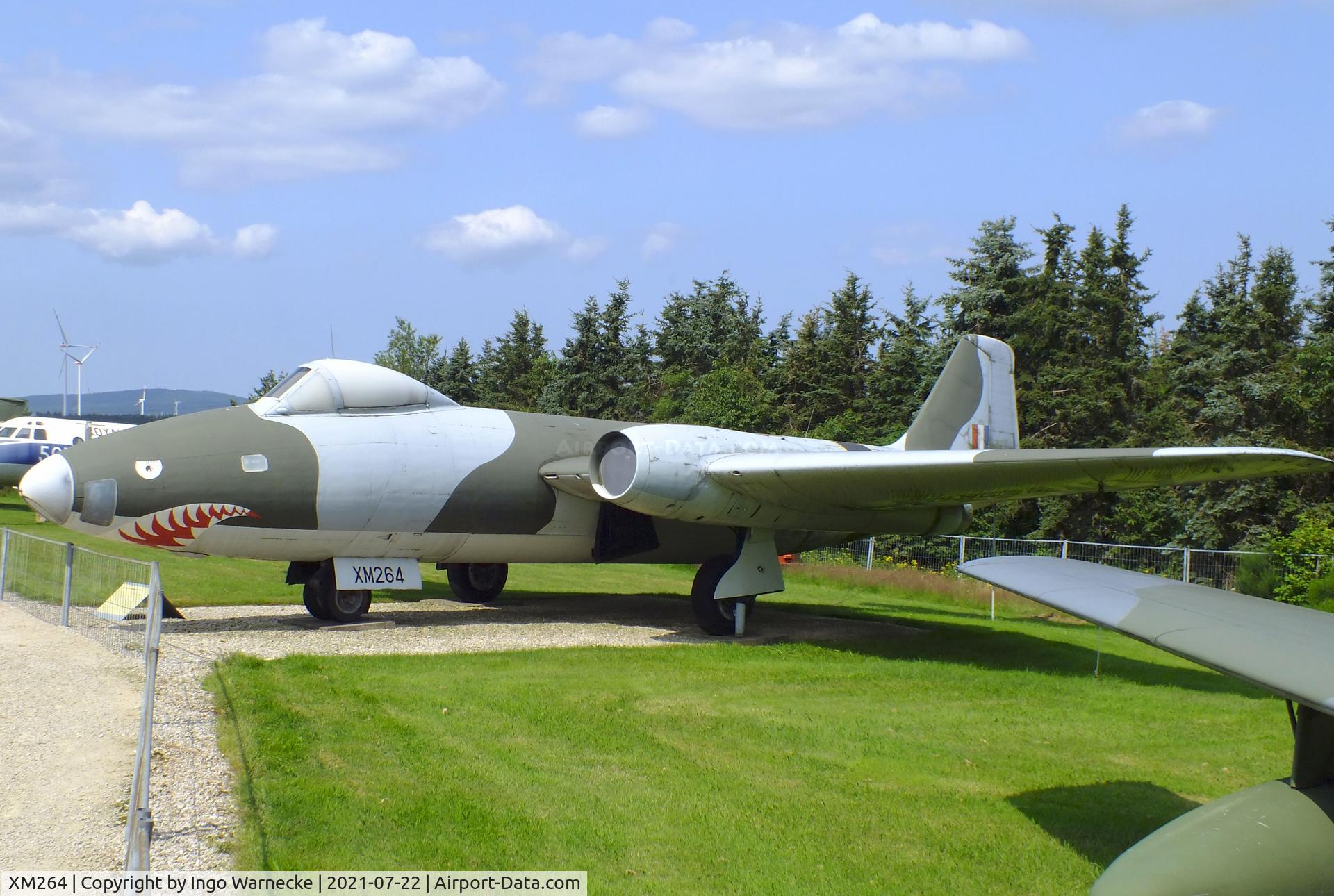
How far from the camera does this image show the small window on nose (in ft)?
34.7

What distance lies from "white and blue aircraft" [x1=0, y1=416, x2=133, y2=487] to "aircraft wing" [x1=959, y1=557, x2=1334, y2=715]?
2920 centimetres

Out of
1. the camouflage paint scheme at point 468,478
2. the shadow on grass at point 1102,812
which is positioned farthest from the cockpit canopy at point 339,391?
the shadow on grass at point 1102,812

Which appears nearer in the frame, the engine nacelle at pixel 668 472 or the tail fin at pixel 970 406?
the engine nacelle at pixel 668 472

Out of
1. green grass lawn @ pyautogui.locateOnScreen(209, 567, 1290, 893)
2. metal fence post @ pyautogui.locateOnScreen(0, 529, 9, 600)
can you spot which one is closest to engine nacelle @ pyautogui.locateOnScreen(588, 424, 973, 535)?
green grass lawn @ pyautogui.locateOnScreen(209, 567, 1290, 893)

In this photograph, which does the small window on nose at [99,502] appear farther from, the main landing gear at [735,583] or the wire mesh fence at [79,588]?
the main landing gear at [735,583]

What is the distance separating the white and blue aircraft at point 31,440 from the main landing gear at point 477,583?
17855 mm

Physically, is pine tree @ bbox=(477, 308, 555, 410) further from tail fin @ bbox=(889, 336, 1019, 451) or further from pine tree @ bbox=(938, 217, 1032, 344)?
tail fin @ bbox=(889, 336, 1019, 451)

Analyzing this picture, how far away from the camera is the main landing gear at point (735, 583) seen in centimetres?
1348

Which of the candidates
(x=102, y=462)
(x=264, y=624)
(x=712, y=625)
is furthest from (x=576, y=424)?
(x=102, y=462)

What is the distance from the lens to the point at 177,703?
759 centimetres

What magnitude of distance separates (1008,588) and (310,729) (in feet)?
15.5

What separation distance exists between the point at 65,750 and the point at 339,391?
20.7 feet

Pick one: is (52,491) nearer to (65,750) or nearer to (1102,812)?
(65,750)

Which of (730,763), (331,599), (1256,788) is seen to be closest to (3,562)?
(331,599)
